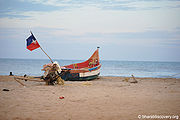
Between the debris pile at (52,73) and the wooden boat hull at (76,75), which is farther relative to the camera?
the wooden boat hull at (76,75)

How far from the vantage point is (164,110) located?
5336 mm

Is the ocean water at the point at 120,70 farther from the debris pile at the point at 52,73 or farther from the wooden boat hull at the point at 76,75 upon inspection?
the debris pile at the point at 52,73

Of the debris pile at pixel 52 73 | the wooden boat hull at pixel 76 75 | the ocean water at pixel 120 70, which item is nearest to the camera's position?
the debris pile at pixel 52 73

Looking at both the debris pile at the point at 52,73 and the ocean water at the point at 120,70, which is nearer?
the debris pile at the point at 52,73

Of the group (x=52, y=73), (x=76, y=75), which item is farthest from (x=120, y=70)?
(x=52, y=73)

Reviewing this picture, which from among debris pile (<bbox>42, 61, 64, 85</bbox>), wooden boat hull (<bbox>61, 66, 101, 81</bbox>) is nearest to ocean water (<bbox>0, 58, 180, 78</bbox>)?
wooden boat hull (<bbox>61, 66, 101, 81</bbox>)

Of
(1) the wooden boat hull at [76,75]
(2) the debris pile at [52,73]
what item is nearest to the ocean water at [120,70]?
(1) the wooden boat hull at [76,75]

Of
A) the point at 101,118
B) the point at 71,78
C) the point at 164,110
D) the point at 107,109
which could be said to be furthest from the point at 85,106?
the point at 71,78

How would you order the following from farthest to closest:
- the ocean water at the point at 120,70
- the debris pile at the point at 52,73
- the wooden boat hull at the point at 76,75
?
the ocean water at the point at 120,70, the wooden boat hull at the point at 76,75, the debris pile at the point at 52,73

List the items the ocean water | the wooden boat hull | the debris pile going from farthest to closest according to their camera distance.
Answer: the ocean water, the wooden boat hull, the debris pile

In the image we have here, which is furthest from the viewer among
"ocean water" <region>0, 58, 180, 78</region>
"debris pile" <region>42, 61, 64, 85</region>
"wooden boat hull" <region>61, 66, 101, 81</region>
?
"ocean water" <region>0, 58, 180, 78</region>

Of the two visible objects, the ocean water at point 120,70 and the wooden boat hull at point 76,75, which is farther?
the ocean water at point 120,70

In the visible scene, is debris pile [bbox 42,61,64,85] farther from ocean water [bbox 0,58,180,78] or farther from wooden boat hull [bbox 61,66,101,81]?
ocean water [bbox 0,58,180,78]

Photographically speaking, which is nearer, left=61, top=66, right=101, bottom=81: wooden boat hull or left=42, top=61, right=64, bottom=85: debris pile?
left=42, top=61, right=64, bottom=85: debris pile
